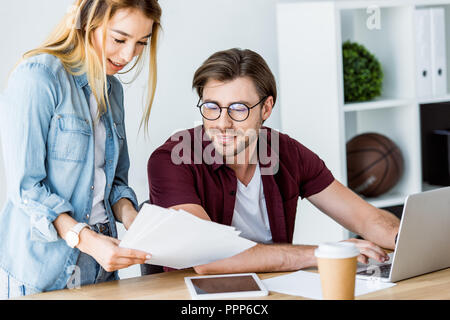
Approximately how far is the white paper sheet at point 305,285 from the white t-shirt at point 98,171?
468 millimetres

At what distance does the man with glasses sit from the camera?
5.79 ft

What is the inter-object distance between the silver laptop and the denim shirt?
686 mm

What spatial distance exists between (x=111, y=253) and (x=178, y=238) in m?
0.15

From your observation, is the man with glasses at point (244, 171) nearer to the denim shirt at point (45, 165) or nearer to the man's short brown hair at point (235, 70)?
the man's short brown hair at point (235, 70)

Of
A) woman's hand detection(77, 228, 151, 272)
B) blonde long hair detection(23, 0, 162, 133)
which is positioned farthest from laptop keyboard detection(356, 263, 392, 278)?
blonde long hair detection(23, 0, 162, 133)

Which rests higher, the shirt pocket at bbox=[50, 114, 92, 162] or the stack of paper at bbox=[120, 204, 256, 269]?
the shirt pocket at bbox=[50, 114, 92, 162]

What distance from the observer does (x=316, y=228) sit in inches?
115

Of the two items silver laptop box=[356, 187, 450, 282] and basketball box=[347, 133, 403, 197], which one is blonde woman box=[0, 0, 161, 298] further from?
basketball box=[347, 133, 403, 197]

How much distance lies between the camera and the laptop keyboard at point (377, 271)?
1.44m

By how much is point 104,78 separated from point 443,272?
912mm

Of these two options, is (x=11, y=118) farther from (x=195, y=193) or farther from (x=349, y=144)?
(x=349, y=144)

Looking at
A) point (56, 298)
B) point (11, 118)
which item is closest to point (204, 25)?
point (11, 118)

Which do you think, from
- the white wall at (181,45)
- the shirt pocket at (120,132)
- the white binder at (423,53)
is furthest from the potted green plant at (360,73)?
the shirt pocket at (120,132)

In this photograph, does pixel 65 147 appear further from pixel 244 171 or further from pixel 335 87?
pixel 335 87
